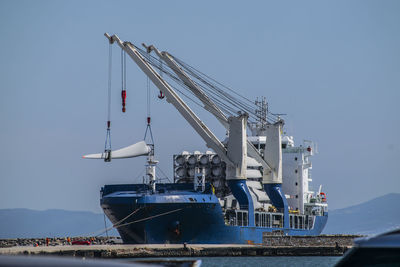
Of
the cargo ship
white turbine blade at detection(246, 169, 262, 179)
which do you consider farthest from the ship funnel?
white turbine blade at detection(246, 169, 262, 179)

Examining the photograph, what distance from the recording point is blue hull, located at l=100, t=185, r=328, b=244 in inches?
1984

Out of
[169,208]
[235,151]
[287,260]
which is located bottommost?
[287,260]

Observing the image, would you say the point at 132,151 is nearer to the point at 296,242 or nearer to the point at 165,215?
the point at 165,215

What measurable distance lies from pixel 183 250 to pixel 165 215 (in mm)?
4325

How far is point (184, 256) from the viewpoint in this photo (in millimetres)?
46969

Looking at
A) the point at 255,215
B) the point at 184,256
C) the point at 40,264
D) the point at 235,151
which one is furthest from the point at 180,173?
the point at 40,264

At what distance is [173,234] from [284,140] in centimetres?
2756

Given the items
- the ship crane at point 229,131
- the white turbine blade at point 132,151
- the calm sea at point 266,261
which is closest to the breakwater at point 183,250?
the calm sea at point 266,261

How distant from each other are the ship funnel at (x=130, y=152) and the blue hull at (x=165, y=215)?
2.97 meters

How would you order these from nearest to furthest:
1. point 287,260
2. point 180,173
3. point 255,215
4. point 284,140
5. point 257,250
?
point 287,260 → point 257,250 → point 255,215 → point 180,173 → point 284,140

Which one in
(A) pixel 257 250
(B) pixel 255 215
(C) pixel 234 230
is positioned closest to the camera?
(A) pixel 257 250

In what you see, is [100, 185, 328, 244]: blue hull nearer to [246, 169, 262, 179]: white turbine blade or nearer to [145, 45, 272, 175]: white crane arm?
[145, 45, 272, 175]: white crane arm

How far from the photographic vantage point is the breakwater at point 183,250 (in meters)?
43.8

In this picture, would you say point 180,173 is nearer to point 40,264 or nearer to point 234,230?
point 234,230
